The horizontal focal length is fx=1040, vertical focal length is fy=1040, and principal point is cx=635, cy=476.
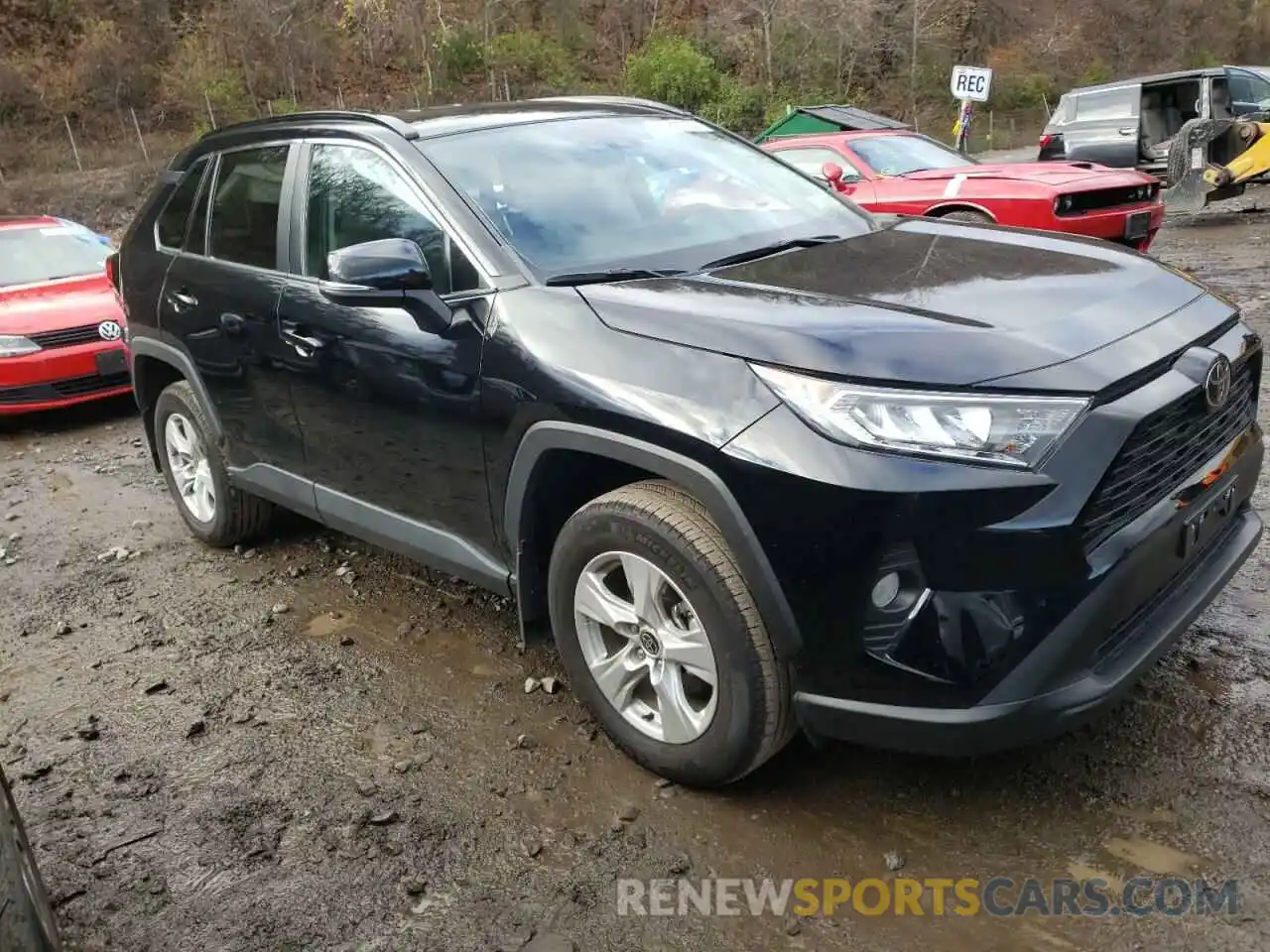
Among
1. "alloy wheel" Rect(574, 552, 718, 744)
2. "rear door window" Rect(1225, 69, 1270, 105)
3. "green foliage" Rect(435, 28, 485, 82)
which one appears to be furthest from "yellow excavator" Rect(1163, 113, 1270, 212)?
"green foliage" Rect(435, 28, 485, 82)

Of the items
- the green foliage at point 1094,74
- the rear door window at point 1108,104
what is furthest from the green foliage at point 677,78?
the rear door window at point 1108,104

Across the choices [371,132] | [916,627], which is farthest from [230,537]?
[916,627]

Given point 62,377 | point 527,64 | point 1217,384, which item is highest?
point 527,64

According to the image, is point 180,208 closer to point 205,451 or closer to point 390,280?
point 205,451

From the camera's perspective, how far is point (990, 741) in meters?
2.28

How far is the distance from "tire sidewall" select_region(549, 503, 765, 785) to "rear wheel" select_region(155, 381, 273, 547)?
7.47 ft

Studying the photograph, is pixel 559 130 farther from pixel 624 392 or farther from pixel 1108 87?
pixel 1108 87

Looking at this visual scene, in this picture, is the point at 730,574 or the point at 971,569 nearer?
the point at 971,569

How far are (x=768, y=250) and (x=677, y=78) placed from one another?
32016 mm

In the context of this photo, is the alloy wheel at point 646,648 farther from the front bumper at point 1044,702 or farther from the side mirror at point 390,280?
the side mirror at point 390,280

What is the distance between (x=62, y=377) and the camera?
23.9 feet

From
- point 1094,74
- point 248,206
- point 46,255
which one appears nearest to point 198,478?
point 248,206

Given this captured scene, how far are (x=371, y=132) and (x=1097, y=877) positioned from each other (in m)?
3.06

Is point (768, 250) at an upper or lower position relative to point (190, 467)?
upper
